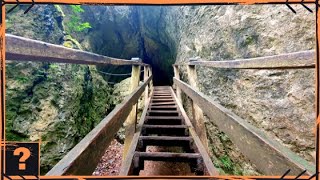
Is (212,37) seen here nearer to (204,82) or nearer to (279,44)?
(204,82)

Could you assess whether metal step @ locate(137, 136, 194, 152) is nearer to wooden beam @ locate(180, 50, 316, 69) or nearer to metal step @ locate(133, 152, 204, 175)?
metal step @ locate(133, 152, 204, 175)

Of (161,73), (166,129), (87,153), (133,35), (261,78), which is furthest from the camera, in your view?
(161,73)

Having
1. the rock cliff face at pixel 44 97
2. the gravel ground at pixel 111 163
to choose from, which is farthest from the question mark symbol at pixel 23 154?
the gravel ground at pixel 111 163

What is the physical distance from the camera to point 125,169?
2102 mm

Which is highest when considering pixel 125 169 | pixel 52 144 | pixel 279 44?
pixel 279 44

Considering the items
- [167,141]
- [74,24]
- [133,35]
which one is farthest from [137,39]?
[167,141]

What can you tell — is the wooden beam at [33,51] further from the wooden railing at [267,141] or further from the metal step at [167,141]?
the metal step at [167,141]

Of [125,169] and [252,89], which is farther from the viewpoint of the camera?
[252,89]

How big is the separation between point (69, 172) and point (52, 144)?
190 inches

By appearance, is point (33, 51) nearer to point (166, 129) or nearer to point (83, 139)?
point (83, 139)

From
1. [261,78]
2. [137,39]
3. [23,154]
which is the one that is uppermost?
[137,39]

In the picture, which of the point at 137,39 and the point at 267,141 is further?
the point at 137,39

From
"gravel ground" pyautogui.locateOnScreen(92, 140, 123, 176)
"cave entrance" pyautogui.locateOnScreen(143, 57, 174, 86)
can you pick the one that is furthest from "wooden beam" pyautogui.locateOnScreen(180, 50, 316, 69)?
"cave entrance" pyautogui.locateOnScreen(143, 57, 174, 86)

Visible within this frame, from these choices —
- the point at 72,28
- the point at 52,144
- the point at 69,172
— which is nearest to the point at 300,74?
the point at 69,172
